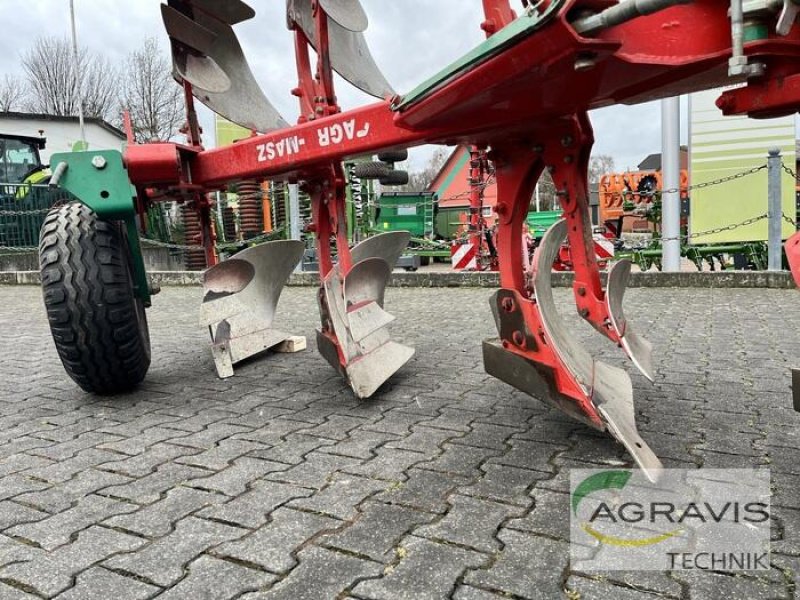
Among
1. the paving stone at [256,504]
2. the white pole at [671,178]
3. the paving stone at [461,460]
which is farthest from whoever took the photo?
the white pole at [671,178]

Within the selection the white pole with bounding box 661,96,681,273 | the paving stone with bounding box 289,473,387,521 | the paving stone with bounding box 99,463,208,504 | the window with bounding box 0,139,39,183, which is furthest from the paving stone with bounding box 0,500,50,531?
the window with bounding box 0,139,39,183

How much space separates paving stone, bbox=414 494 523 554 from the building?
25.8 metres

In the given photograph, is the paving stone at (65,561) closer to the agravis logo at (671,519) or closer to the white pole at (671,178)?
A: the agravis logo at (671,519)

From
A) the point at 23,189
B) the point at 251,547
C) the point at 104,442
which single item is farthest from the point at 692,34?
the point at 23,189

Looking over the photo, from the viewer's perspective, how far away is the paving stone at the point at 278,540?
166 cm

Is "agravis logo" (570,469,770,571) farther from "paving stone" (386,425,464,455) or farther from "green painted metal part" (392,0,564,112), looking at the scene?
"green painted metal part" (392,0,564,112)

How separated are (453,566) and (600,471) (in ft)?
2.47

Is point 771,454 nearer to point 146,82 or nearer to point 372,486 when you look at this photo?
point 372,486

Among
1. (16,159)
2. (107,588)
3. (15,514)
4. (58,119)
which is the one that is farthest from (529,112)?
(58,119)

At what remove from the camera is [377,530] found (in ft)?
5.95

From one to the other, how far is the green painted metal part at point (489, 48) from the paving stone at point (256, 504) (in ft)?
4.31

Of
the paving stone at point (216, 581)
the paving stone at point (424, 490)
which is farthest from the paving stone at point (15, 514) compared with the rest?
the paving stone at point (424, 490)

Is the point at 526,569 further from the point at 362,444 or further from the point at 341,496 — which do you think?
the point at 362,444

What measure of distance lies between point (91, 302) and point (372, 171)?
8.08 feet
